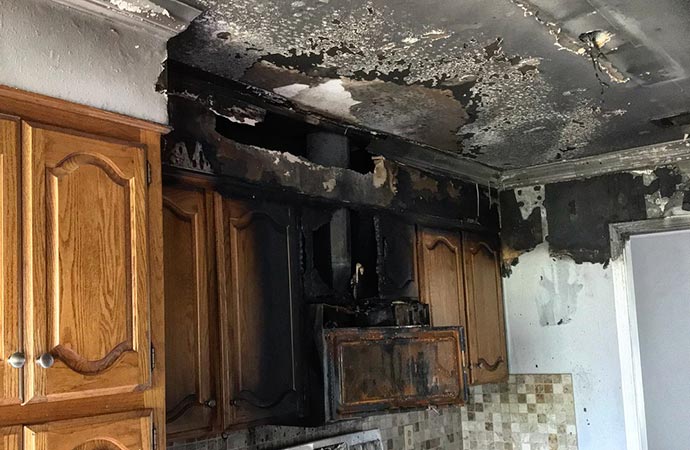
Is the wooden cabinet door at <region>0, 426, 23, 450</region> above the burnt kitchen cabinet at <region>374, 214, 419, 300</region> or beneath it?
beneath

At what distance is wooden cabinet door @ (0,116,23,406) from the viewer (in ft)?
3.73

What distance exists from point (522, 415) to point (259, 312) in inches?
68.8

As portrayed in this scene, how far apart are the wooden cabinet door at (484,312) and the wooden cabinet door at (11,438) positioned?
2.08 m

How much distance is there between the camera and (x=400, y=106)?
2.22 metres

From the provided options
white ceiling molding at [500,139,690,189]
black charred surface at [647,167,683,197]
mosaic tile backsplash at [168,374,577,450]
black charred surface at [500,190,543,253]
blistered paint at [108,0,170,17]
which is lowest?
mosaic tile backsplash at [168,374,577,450]

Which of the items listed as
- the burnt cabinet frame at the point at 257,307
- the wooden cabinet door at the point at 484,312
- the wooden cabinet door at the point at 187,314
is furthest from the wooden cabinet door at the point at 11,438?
the wooden cabinet door at the point at 484,312

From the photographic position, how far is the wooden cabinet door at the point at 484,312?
298 cm

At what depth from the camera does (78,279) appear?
1258 mm

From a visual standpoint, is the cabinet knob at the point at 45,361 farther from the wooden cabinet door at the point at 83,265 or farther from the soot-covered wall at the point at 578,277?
the soot-covered wall at the point at 578,277

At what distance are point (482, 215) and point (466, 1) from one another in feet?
5.88

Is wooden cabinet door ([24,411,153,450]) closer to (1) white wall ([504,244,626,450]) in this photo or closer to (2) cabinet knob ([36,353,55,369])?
(2) cabinet knob ([36,353,55,369])

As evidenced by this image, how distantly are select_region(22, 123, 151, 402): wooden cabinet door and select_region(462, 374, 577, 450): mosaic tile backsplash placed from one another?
2232mm

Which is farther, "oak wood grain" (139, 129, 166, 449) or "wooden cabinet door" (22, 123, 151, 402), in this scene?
"oak wood grain" (139, 129, 166, 449)

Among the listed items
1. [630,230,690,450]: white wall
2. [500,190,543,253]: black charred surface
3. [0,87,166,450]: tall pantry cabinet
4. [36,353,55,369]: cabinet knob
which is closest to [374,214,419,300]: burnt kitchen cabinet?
[500,190,543,253]: black charred surface
